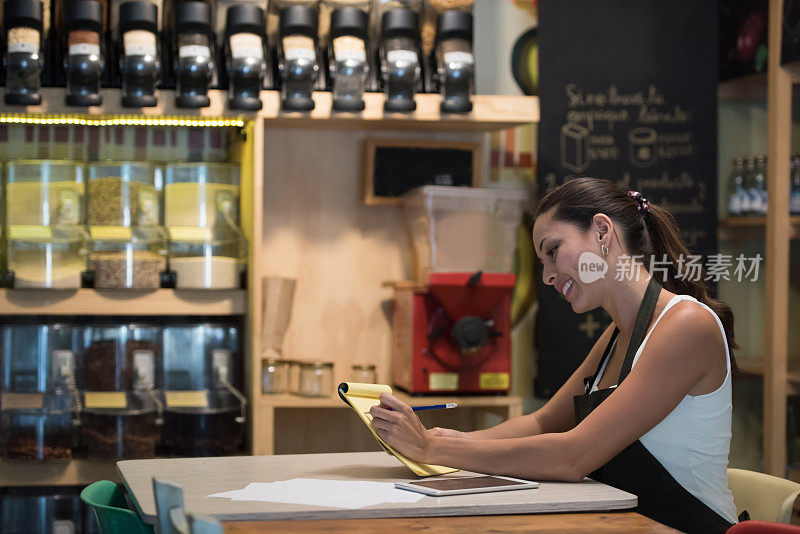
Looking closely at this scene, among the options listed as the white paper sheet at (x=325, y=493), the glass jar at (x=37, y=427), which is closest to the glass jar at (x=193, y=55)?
the glass jar at (x=37, y=427)

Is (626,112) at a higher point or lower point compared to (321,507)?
higher

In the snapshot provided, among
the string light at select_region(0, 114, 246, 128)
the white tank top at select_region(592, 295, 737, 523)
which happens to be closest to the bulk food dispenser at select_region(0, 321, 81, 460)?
the string light at select_region(0, 114, 246, 128)

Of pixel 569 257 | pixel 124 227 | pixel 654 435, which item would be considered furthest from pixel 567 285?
pixel 124 227

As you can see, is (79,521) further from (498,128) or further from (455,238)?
(498,128)

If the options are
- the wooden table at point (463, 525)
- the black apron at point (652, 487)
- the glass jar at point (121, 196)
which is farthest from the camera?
the glass jar at point (121, 196)

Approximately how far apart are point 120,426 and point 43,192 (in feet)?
2.56

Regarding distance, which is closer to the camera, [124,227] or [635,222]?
[635,222]

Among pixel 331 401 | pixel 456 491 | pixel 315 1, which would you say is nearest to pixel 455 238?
pixel 331 401

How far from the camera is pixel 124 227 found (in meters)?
3.04

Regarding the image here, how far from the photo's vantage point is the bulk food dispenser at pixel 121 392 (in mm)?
2965

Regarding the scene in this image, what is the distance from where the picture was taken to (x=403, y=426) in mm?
1806

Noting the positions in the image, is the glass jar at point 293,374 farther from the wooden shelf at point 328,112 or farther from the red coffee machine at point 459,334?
the wooden shelf at point 328,112

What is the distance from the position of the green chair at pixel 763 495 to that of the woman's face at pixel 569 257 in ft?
1.55

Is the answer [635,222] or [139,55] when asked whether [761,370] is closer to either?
[635,222]
